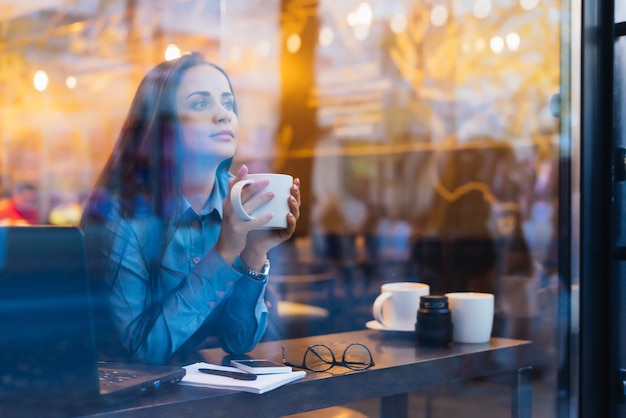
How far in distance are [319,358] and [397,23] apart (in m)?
5.19

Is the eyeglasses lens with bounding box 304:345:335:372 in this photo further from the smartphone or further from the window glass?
the window glass

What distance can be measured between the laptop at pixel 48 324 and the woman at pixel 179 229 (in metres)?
0.29

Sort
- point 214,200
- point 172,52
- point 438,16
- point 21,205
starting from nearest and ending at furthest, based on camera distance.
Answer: point 214,200, point 172,52, point 21,205, point 438,16

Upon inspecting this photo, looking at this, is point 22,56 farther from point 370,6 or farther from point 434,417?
point 370,6

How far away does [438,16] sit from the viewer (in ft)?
19.2

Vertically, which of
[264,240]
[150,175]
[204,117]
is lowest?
[264,240]

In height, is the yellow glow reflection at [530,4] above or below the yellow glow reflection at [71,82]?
above

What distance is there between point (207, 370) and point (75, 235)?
11.5 inches

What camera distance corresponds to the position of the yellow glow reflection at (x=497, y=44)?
5191 mm

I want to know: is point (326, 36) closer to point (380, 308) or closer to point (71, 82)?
point (71, 82)

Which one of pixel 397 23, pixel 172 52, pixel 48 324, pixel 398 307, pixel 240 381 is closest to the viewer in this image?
pixel 48 324

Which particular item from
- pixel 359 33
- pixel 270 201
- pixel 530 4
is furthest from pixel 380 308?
pixel 359 33

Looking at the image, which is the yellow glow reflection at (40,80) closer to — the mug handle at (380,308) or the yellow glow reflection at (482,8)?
the mug handle at (380,308)

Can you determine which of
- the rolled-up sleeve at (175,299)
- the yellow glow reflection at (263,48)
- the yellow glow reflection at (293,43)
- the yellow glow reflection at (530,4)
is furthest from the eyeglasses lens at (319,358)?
the yellow glow reflection at (293,43)
